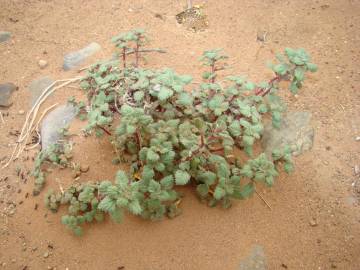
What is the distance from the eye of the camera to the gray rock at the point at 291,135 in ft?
9.66

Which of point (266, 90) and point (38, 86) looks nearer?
point (266, 90)

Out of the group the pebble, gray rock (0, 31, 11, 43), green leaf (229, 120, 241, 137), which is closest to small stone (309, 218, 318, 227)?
green leaf (229, 120, 241, 137)

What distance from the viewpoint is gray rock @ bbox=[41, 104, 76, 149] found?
3.09 meters

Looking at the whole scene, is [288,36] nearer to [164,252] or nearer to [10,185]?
[164,252]

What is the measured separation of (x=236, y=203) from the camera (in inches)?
108

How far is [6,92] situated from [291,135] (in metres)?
2.37

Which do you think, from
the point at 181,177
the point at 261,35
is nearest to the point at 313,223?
the point at 181,177

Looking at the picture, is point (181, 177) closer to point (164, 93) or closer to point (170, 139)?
point (170, 139)

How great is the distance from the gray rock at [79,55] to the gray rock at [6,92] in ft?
1.58

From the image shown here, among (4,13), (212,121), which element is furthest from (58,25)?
(212,121)

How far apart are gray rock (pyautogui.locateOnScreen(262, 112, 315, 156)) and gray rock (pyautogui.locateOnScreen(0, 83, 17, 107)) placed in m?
2.13

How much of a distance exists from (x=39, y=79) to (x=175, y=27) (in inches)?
52.1

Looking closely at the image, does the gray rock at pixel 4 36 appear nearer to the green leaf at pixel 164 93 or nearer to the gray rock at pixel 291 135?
the green leaf at pixel 164 93

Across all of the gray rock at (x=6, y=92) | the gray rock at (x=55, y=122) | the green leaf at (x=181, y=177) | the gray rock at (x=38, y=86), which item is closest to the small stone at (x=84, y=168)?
the gray rock at (x=55, y=122)
